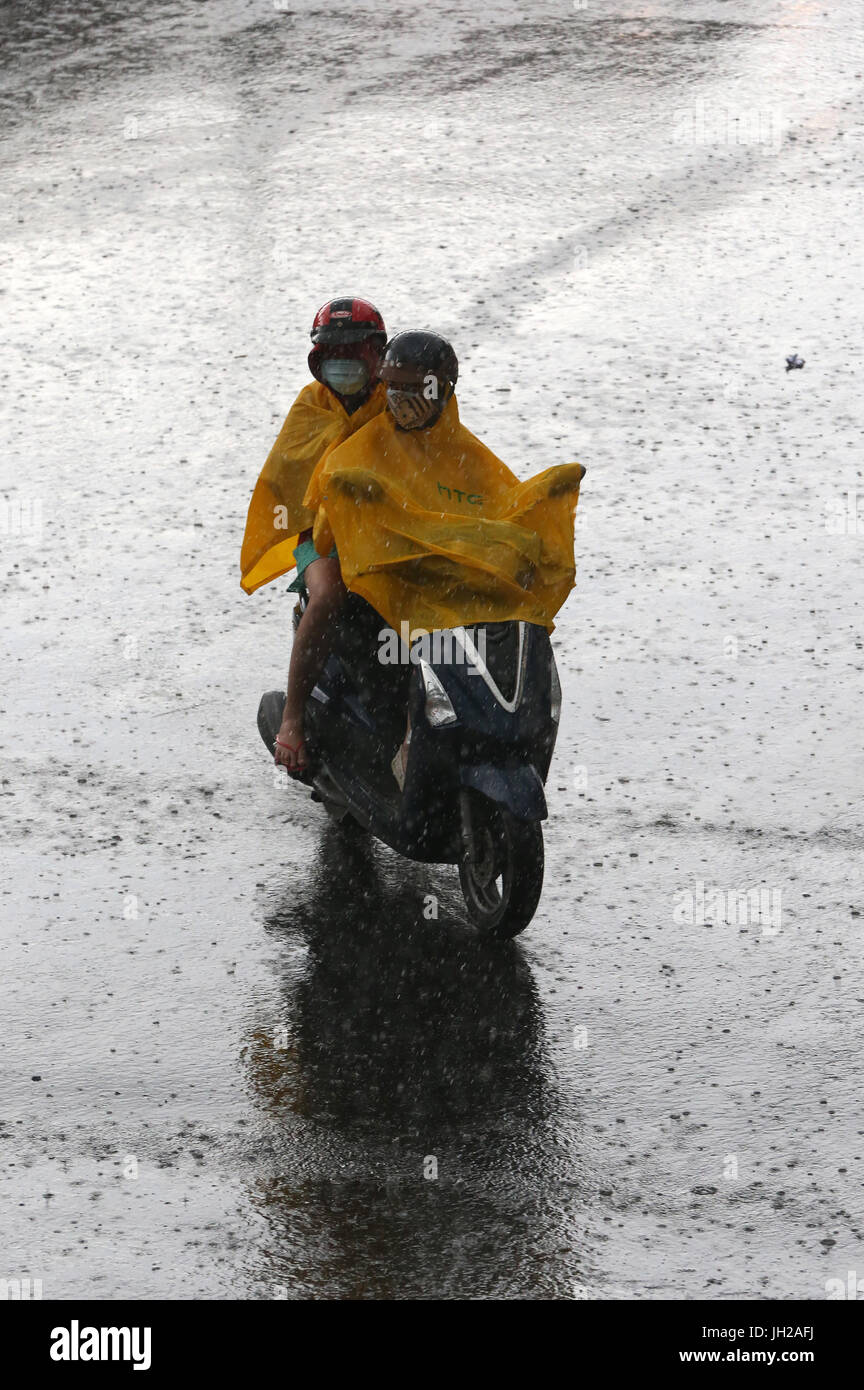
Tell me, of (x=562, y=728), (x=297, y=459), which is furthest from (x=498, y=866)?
(x=297, y=459)

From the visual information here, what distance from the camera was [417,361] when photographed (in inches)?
251

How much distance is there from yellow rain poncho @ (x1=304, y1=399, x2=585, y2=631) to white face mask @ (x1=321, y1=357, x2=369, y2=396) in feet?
0.95

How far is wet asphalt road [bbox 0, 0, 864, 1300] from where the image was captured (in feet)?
17.1

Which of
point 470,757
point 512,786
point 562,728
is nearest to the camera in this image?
point 512,786

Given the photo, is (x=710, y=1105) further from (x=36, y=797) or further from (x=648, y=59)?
(x=648, y=59)

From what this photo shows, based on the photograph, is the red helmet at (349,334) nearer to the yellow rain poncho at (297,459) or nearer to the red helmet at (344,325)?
the red helmet at (344,325)

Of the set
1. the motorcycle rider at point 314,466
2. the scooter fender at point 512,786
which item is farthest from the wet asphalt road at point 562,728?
the motorcycle rider at point 314,466

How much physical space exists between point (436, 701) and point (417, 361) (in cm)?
110

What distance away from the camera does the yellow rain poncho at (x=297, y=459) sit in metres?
6.85

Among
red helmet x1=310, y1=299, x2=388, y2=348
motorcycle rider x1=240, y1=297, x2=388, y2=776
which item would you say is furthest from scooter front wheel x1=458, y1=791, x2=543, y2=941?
red helmet x1=310, y1=299, x2=388, y2=348

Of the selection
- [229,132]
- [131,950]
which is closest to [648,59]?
[229,132]

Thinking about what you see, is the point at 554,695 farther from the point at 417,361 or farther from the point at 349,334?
the point at 349,334

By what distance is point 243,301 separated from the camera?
38.7 feet

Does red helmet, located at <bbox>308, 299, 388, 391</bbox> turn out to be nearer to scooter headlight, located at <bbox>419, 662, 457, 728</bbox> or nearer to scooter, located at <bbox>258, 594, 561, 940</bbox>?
scooter, located at <bbox>258, 594, 561, 940</bbox>
